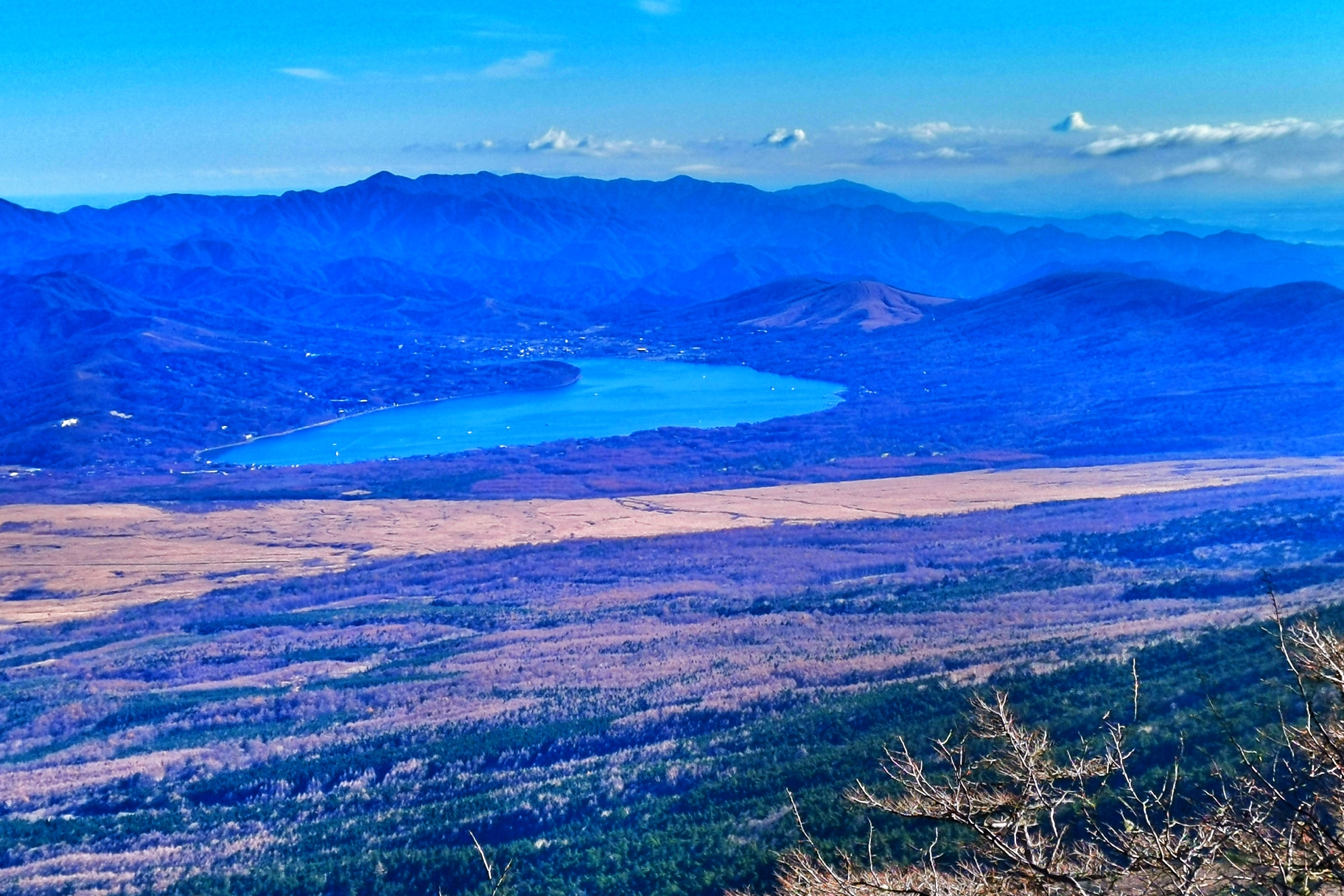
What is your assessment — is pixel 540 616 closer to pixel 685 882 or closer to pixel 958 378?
pixel 685 882

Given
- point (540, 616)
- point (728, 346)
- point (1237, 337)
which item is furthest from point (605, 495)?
point (728, 346)

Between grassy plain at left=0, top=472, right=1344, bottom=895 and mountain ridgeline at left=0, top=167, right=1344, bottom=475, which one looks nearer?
grassy plain at left=0, top=472, right=1344, bottom=895

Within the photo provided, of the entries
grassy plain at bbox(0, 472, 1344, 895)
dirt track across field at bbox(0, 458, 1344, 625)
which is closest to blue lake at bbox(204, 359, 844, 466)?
dirt track across field at bbox(0, 458, 1344, 625)

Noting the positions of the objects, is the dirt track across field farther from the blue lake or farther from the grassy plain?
the blue lake

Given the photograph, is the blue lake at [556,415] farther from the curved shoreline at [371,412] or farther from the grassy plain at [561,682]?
the grassy plain at [561,682]

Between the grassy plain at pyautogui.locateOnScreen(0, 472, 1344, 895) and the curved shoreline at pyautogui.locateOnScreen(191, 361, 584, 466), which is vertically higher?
the grassy plain at pyautogui.locateOnScreen(0, 472, 1344, 895)

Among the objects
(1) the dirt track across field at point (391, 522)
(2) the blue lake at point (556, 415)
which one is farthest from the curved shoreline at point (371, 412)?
(1) the dirt track across field at point (391, 522)

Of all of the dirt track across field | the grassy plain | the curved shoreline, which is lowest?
the curved shoreline

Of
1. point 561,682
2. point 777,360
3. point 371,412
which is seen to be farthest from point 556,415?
point 561,682
